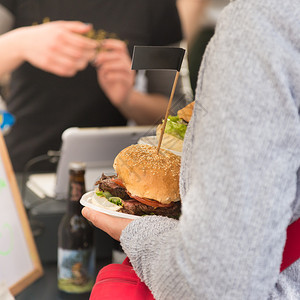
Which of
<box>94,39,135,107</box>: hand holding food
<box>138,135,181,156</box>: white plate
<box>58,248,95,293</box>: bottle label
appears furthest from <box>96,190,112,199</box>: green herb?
<box>58,248,95,293</box>: bottle label

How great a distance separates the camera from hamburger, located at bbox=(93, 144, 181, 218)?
2.48ft

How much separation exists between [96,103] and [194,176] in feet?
5.03

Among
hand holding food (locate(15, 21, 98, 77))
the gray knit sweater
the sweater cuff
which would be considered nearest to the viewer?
the gray knit sweater

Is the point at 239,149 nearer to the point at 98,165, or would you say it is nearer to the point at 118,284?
the point at 118,284

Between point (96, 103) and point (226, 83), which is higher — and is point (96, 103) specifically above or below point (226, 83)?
below

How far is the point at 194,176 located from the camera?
0.55 m

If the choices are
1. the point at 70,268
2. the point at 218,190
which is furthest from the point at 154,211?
the point at 70,268

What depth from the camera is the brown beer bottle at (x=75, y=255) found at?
4.84 ft

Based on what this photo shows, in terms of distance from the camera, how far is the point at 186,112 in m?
0.74

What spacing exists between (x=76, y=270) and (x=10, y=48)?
0.97 metres

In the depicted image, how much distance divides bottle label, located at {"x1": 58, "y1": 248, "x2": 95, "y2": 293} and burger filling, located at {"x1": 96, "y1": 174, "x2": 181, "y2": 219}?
0.74 meters

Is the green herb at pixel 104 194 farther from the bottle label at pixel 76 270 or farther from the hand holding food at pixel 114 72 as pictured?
the bottle label at pixel 76 270

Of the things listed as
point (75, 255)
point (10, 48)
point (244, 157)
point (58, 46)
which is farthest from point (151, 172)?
point (10, 48)

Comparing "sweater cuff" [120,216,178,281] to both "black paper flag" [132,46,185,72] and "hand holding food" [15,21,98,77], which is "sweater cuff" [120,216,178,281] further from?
"hand holding food" [15,21,98,77]
